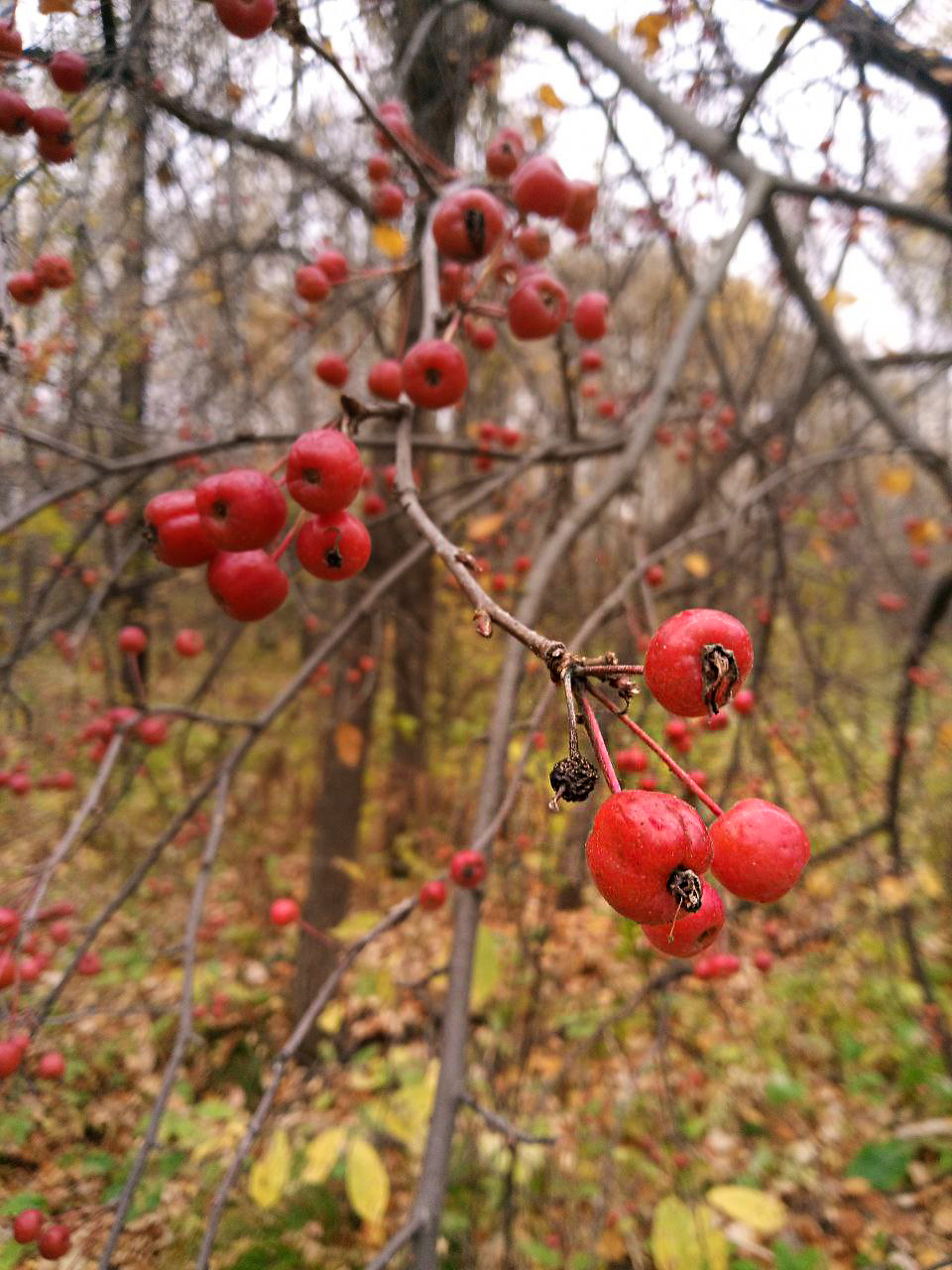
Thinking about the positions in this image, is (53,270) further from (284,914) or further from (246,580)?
(284,914)

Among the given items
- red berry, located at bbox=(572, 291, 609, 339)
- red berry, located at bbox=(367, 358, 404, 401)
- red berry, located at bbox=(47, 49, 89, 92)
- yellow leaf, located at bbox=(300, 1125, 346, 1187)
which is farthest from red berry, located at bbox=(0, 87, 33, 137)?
yellow leaf, located at bbox=(300, 1125, 346, 1187)

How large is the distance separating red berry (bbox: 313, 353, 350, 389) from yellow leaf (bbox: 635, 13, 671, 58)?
224 centimetres

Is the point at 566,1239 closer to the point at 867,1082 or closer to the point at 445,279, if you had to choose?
the point at 867,1082

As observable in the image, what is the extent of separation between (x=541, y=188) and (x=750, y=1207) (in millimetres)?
3378

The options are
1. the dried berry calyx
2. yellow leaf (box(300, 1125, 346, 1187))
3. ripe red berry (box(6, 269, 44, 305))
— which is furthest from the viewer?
yellow leaf (box(300, 1125, 346, 1187))

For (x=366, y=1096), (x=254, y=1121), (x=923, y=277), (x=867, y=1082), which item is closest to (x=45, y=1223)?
(x=254, y=1121)

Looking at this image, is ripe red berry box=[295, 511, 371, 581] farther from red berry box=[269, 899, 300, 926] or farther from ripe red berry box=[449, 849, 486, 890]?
red berry box=[269, 899, 300, 926]

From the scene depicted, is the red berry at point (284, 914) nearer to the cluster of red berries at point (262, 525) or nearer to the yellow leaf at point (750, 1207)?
the cluster of red berries at point (262, 525)

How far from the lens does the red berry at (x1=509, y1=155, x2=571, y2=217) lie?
1714 mm

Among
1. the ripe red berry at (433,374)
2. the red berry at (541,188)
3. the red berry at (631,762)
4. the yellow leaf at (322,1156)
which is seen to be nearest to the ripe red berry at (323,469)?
the ripe red berry at (433,374)

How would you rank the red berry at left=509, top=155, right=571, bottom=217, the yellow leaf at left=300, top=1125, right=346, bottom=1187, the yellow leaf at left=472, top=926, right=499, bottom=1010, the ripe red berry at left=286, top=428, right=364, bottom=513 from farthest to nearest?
the yellow leaf at left=472, top=926, right=499, bottom=1010, the yellow leaf at left=300, top=1125, right=346, bottom=1187, the red berry at left=509, top=155, right=571, bottom=217, the ripe red berry at left=286, top=428, right=364, bottom=513

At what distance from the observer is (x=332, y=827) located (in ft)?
15.8

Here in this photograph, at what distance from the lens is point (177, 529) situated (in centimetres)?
111

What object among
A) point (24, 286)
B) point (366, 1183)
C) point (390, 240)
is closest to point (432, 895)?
point (366, 1183)
